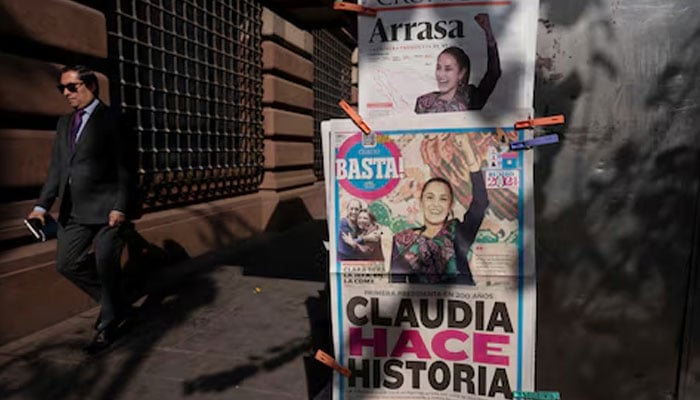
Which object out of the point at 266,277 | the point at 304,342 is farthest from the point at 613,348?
the point at 266,277

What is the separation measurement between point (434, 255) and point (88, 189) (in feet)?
9.05

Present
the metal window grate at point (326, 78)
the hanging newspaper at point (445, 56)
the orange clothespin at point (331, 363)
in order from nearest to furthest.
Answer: the hanging newspaper at point (445, 56), the orange clothespin at point (331, 363), the metal window grate at point (326, 78)

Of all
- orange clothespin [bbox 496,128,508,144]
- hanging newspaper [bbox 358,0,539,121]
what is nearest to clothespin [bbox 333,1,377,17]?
hanging newspaper [bbox 358,0,539,121]

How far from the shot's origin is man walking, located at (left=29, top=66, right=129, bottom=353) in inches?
135

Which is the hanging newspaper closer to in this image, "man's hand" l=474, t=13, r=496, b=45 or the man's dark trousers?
"man's hand" l=474, t=13, r=496, b=45

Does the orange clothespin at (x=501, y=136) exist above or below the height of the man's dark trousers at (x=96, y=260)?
above

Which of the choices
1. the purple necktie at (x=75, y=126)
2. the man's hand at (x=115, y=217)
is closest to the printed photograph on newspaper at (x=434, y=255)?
the man's hand at (x=115, y=217)

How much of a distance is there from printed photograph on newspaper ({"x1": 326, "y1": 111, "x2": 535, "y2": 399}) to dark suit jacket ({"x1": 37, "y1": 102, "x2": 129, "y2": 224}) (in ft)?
7.56

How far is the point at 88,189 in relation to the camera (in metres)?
3.44

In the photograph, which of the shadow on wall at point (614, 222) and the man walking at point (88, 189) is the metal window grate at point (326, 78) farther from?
the shadow on wall at point (614, 222)

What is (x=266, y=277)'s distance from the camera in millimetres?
5590

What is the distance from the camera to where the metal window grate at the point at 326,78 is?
11.6 m

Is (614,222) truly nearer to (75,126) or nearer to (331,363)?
(331,363)

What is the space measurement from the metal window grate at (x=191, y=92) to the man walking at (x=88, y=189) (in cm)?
184
